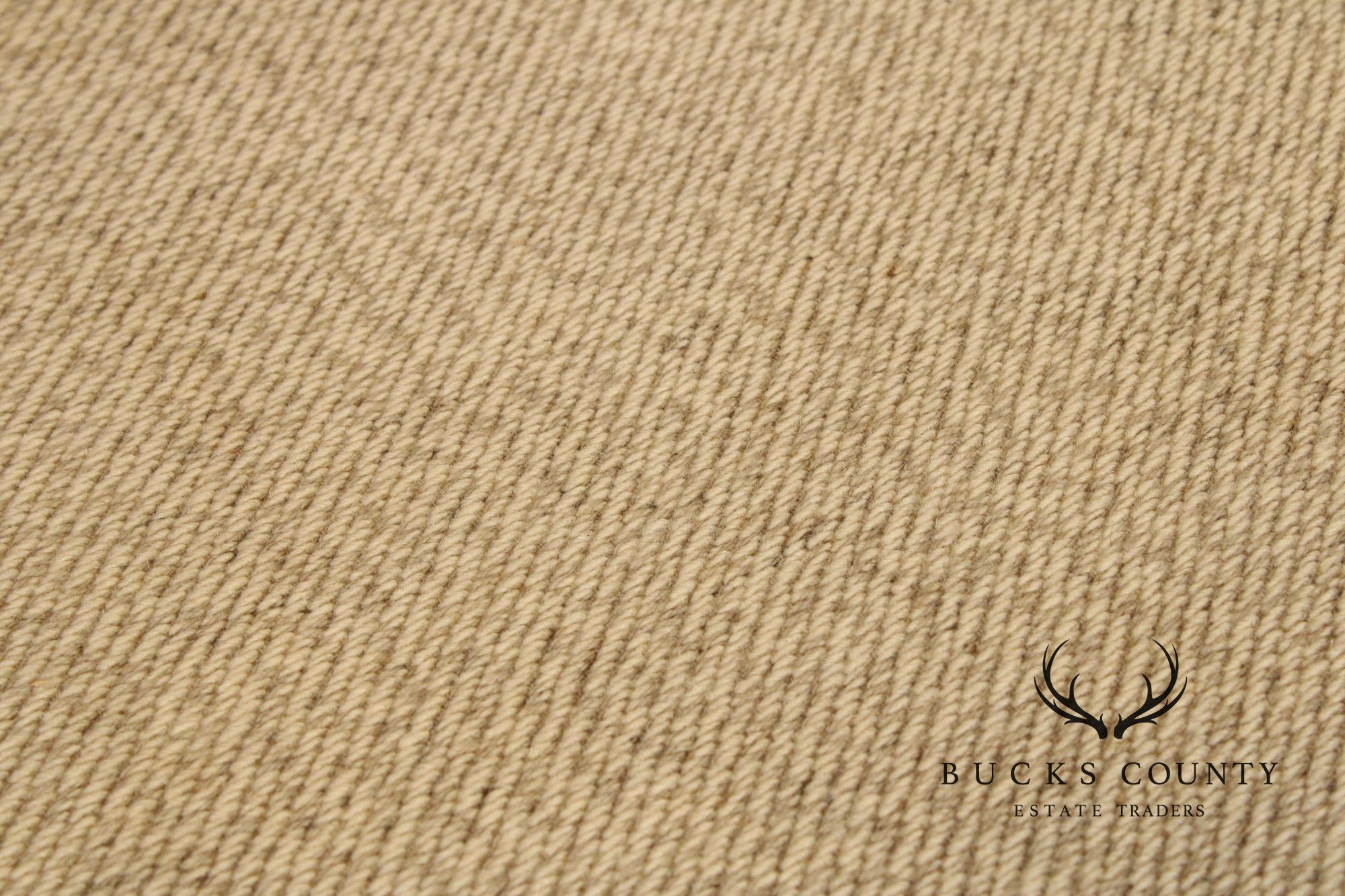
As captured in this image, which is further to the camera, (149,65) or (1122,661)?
(149,65)

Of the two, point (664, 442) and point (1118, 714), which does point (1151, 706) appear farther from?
point (664, 442)

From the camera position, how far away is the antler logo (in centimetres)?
62

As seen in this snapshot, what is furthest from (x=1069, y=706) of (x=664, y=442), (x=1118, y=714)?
(x=664, y=442)

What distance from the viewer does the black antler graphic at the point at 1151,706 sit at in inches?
24.3

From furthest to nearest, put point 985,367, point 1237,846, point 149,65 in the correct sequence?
1. point 149,65
2. point 985,367
3. point 1237,846

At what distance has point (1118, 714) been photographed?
618 millimetres

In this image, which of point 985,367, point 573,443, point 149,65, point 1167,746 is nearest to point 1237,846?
point 1167,746

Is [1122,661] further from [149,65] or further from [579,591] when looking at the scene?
[149,65]

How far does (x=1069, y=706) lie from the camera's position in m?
0.62

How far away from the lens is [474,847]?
1.97 feet

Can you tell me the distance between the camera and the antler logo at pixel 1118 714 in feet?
2.02

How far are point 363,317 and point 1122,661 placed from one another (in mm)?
483

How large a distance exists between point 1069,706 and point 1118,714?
0.03 metres

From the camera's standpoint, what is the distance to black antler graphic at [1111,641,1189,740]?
616 mm
